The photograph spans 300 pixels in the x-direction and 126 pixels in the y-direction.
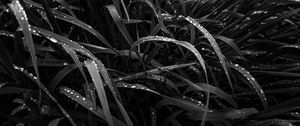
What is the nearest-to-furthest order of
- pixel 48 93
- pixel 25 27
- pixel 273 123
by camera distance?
pixel 25 27
pixel 48 93
pixel 273 123

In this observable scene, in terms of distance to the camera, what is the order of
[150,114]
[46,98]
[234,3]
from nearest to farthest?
1. [46,98]
2. [150,114]
3. [234,3]

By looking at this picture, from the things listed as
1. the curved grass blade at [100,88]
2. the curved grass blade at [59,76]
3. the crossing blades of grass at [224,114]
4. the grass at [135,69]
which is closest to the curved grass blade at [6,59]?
the grass at [135,69]

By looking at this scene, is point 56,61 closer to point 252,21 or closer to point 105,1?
point 105,1

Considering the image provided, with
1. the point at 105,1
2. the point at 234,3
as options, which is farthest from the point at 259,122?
the point at 105,1

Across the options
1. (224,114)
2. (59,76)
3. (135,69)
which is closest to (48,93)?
(59,76)

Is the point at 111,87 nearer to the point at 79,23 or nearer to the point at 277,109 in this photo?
the point at 79,23

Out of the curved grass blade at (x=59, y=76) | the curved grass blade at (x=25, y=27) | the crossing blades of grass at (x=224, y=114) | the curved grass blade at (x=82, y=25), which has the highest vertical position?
the curved grass blade at (x=25, y=27)

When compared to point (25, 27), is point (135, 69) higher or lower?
lower

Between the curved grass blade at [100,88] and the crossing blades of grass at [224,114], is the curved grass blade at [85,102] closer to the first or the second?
the curved grass blade at [100,88]

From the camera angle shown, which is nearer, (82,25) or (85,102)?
(85,102)
